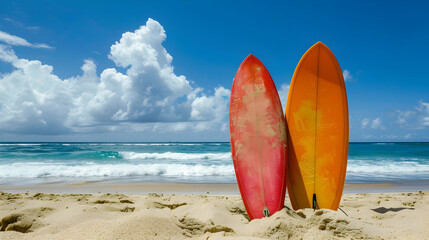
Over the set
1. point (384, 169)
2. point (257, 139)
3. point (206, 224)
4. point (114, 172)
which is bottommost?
point (114, 172)

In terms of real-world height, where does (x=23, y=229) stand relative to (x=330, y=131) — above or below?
below

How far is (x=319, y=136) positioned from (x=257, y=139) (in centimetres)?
76

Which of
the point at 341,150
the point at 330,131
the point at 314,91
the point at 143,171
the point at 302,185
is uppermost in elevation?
the point at 314,91

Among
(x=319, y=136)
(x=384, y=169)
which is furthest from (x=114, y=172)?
(x=384, y=169)

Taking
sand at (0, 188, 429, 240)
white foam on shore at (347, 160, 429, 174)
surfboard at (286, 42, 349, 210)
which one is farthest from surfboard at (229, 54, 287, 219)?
white foam on shore at (347, 160, 429, 174)

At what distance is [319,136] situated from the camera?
322 centimetres

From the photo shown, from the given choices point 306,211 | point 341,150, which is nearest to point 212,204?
point 306,211

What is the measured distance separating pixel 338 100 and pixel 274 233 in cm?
187

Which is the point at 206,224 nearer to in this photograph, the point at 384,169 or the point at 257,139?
the point at 257,139

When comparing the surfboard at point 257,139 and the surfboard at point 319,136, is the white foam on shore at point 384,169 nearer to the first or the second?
the surfboard at point 319,136

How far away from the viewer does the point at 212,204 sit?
336 centimetres

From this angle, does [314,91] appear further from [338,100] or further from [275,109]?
[275,109]

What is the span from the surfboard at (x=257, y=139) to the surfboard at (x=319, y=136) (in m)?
0.21

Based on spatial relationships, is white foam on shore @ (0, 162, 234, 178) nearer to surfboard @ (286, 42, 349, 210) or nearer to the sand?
the sand
